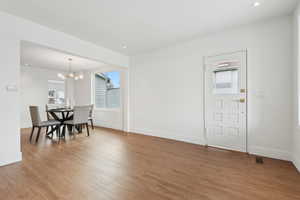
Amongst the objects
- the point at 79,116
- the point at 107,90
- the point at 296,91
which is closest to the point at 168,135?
the point at 79,116

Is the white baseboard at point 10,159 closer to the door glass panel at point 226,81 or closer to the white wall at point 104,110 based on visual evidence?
the white wall at point 104,110

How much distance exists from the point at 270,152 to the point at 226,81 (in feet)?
5.18

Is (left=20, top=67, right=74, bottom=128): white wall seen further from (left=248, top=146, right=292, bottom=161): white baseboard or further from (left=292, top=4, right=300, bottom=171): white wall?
(left=292, top=4, right=300, bottom=171): white wall

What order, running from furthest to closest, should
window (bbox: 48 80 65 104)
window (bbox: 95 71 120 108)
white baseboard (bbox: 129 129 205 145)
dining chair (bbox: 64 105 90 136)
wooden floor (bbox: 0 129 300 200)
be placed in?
window (bbox: 48 80 65 104)
window (bbox: 95 71 120 108)
dining chair (bbox: 64 105 90 136)
white baseboard (bbox: 129 129 205 145)
wooden floor (bbox: 0 129 300 200)

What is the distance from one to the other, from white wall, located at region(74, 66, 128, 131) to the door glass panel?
288cm

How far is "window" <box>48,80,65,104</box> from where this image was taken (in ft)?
20.5

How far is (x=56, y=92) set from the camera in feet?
21.1

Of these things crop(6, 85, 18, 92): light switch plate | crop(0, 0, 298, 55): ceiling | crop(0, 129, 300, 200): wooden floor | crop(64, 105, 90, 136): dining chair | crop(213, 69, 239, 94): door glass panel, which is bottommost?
crop(0, 129, 300, 200): wooden floor

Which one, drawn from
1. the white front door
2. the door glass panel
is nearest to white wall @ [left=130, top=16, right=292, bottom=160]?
the white front door

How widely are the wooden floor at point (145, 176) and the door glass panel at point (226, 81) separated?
132 cm

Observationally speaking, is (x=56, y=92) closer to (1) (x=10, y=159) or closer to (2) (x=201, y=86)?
(1) (x=10, y=159)

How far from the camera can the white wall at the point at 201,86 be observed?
253 centimetres

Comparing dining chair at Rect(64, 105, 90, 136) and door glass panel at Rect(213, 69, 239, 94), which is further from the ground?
door glass panel at Rect(213, 69, 239, 94)

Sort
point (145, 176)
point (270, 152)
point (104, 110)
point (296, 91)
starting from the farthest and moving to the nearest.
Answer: point (104, 110) < point (270, 152) < point (296, 91) < point (145, 176)
